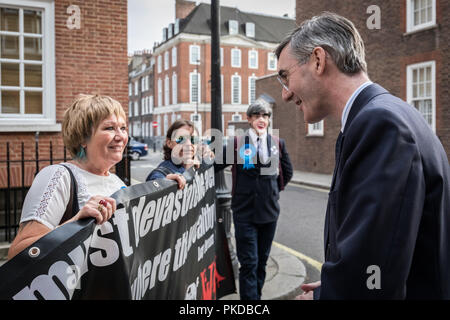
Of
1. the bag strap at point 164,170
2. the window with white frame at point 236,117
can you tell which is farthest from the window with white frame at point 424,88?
the window with white frame at point 236,117

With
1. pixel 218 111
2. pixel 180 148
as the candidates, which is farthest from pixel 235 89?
pixel 180 148

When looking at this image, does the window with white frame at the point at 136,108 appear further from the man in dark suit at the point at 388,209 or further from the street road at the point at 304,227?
the man in dark suit at the point at 388,209

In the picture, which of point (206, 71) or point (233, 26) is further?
point (233, 26)

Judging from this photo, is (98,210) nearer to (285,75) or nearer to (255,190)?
(285,75)

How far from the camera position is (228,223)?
4.98 metres

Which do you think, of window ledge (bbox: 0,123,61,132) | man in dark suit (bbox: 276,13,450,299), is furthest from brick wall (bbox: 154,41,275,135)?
man in dark suit (bbox: 276,13,450,299)

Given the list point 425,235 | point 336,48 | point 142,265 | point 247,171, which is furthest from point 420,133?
point 247,171

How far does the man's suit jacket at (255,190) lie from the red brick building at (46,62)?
13.1ft

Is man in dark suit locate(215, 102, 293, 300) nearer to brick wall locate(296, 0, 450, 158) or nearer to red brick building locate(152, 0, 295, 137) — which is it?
brick wall locate(296, 0, 450, 158)

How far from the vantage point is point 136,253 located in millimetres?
1974

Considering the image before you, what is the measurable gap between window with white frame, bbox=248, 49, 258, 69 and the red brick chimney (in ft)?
35.4

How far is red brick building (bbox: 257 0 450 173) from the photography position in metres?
12.1

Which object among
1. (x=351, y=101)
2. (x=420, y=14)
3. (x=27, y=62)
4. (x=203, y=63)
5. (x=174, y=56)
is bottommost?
(x=351, y=101)

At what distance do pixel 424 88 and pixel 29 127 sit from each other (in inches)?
487
